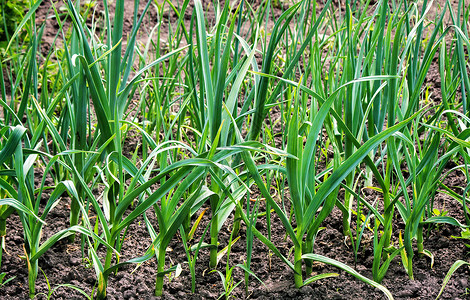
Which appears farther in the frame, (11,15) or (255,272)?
(11,15)

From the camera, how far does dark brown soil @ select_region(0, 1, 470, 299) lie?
1.57 metres

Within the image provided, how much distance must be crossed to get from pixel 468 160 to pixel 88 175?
3.74ft

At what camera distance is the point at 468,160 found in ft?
5.04

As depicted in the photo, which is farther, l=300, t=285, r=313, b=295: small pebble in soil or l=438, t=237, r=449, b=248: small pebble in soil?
l=438, t=237, r=449, b=248: small pebble in soil

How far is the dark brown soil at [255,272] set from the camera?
5.15ft

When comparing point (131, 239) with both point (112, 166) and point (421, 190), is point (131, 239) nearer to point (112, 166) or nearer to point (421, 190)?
point (112, 166)

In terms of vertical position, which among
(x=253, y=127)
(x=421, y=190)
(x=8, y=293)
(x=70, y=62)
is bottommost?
(x=8, y=293)

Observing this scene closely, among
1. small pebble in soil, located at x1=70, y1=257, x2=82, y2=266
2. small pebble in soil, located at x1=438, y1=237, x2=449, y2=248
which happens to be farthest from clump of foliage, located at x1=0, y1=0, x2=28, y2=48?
small pebble in soil, located at x1=438, y1=237, x2=449, y2=248

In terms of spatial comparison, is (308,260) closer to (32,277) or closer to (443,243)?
(443,243)

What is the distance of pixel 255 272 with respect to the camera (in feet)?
5.49

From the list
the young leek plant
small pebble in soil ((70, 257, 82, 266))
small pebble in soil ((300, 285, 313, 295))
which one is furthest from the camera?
small pebble in soil ((70, 257, 82, 266))

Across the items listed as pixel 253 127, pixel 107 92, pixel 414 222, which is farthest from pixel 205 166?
pixel 414 222

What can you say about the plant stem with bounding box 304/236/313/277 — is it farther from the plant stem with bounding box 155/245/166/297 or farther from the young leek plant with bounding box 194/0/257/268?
the plant stem with bounding box 155/245/166/297

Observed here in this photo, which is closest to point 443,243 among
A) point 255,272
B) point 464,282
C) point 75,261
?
point 464,282
